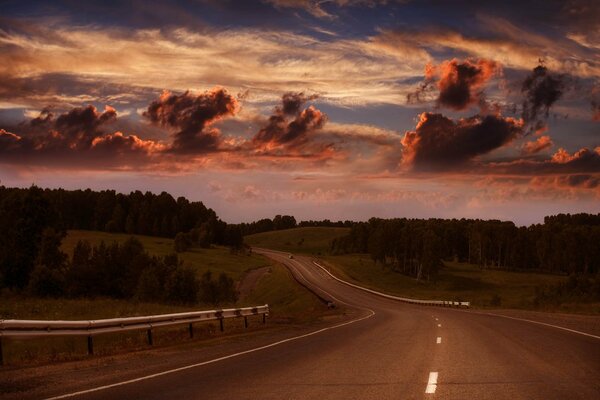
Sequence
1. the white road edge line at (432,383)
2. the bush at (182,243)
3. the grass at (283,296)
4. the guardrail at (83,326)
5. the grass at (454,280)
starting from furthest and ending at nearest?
the bush at (182,243)
the grass at (454,280)
the grass at (283,296)
the guardrail at (83,326)
the white road edge line at (432,383)

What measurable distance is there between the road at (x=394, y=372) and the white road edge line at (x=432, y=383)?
0.02m

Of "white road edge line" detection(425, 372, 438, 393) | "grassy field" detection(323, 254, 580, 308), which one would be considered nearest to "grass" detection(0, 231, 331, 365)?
"white road edge line" detection(425, 372, 438, 393)

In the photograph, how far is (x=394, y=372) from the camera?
1190cm

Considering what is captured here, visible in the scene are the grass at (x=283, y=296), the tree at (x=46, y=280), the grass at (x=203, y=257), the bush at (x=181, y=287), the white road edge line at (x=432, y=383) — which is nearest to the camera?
the white road edge line at (x=432, y=383)

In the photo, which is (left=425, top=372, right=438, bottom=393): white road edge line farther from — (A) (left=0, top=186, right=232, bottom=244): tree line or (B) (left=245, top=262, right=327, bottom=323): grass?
(A) (left=0, top=186, right=232, bottom=244): tree line

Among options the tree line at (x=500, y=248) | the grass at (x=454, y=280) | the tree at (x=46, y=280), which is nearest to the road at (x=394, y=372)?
the tree at (x=46, y=280)

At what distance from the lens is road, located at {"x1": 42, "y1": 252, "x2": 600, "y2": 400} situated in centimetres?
954

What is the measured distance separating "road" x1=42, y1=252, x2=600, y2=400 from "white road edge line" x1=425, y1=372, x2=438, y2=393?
2 centimetres

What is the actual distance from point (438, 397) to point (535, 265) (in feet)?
632

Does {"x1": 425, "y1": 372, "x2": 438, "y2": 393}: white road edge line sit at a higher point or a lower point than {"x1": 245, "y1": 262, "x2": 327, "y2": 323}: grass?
higher

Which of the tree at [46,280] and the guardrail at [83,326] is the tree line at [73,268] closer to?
the tree at [46,280]

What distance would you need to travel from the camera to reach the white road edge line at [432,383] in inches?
381

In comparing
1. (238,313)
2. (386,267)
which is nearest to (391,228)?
(386,267)

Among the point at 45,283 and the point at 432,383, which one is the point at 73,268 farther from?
the point at 432,383
